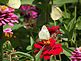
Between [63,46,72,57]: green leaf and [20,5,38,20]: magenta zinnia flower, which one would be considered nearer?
[63,46,72,57]: green leaf

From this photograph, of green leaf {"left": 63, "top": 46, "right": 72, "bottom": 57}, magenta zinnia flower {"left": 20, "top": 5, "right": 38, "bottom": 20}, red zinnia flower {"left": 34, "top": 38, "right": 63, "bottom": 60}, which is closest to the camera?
red zinnia flower {"left": 34, "top": 38, "right": 63, "bottom": 60}

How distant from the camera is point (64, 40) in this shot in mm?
1823

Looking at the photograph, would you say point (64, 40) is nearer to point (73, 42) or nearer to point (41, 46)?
point (73, 42)

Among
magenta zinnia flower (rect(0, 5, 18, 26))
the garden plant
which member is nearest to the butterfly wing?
the garden plant

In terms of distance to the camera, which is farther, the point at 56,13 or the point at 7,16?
the point at 56,13

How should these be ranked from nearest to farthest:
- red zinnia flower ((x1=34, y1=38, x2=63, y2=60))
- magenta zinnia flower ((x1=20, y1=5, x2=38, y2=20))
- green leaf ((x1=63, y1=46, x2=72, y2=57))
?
red zinnia flower ((x1=34, y1=38, x2=63, y2=60)) → green leaf ((x1=63, y1=46, x2=72, y2=57)) → magenta zinnia flower ((x1=20, y1=5, x2=38, y2=20))

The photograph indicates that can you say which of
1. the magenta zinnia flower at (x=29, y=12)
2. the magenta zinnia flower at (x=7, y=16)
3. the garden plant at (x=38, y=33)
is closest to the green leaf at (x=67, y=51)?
the garden plant at (x=38, y=33)

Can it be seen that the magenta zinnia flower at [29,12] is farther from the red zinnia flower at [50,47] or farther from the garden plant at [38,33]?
the red zinnia flower at [50,47]

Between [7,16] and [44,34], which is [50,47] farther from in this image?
[7,16]

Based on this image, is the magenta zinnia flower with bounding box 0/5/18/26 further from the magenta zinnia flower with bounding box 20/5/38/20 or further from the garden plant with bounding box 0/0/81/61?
the magenta zinnia flower with bounding box 20/5/38/20

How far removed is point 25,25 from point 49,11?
159 millimetres

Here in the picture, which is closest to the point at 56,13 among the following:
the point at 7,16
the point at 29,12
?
the point at 7,16

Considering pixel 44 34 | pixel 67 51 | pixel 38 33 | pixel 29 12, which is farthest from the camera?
pixel 29 12

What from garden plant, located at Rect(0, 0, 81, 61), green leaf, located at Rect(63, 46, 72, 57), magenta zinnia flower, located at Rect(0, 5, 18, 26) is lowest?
green leaf, located at Rect(63, 46, 72, 57)
